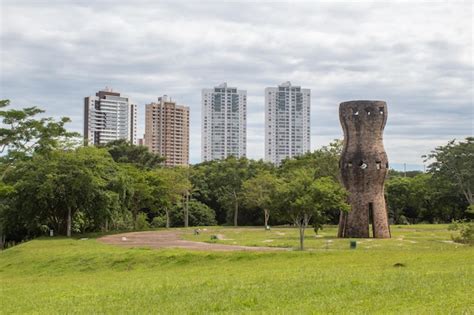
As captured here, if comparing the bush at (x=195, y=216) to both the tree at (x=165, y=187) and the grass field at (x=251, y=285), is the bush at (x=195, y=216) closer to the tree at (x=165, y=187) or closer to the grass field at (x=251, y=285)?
the tree at (x=165, y=187)

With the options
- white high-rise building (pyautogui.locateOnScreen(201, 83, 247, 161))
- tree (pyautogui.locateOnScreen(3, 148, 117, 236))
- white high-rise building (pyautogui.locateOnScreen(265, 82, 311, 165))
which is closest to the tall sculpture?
tree (pyautogui.locateOnScreen(3, 148, 117, 236))

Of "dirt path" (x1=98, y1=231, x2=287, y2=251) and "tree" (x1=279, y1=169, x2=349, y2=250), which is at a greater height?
"tree" (x1=279, y1=169, x2=349, y2=250)

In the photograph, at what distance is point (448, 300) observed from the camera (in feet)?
35.2

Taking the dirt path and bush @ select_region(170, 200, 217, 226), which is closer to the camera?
the dirt path

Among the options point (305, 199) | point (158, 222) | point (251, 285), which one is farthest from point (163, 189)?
point (251, 285)

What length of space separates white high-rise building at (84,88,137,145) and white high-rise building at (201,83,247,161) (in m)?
19.9

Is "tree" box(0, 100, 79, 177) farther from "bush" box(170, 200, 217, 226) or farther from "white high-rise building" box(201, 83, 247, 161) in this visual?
"white high-rise building" box(201, 83, 247, 161)


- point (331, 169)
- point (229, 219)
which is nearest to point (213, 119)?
point (229, 219)

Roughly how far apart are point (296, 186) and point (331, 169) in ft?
92.4

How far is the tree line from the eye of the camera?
1352 inches

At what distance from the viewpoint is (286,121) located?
131500mm

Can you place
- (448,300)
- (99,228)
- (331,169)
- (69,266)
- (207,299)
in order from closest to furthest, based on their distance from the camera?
(448,300) → (207,299) → (69,266) → (99,228) → (331,169)

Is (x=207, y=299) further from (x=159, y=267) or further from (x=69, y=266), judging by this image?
(x=69, y=266)

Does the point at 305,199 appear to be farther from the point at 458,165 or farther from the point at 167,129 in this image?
the point at 167,129
